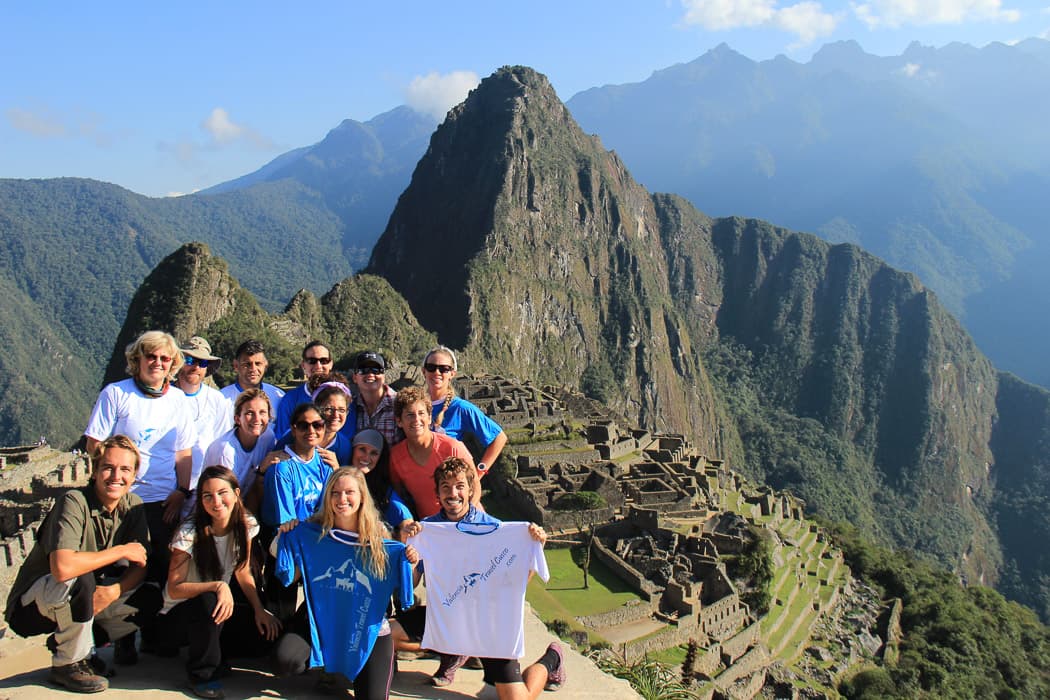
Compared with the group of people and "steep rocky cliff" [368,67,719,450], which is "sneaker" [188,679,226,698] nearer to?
the group of people

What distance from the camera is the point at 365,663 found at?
677cm

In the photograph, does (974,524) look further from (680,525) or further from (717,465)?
(680,525)

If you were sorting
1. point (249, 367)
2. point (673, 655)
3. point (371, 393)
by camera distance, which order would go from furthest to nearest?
point (673, 655)
point (249, 367)
point (371, 393)

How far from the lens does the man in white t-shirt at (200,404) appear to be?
26.5 ft

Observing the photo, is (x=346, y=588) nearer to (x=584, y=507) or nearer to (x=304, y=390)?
(x=304, y=390)

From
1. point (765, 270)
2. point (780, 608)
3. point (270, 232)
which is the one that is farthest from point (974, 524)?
point (270, 232)

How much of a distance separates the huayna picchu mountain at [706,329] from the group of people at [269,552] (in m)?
54.4

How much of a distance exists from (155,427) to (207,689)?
256 centimetres

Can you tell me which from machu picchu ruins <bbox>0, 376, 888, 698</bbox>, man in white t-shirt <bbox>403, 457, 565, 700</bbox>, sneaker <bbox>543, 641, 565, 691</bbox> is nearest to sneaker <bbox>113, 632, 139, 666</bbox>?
man in white t-shirt <bbox>403, 457, 565, 700</bbox>

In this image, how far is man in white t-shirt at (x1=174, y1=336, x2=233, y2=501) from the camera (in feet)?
26.5

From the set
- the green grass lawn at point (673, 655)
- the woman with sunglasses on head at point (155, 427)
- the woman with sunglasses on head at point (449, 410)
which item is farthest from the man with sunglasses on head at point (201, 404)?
the green grass lawn at point (673, 655)

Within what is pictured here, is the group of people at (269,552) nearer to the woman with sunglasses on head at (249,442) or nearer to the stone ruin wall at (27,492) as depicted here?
the woman with sunglasses on head at (249,442)

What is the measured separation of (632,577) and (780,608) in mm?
8985

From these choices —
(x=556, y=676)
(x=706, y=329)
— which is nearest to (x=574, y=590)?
(x=556, y=676)
